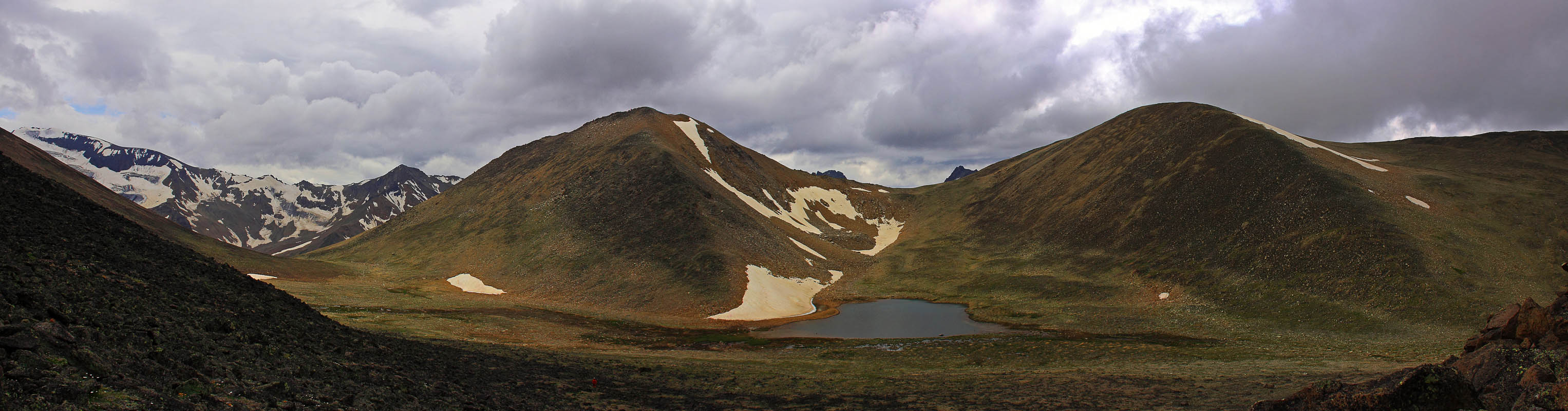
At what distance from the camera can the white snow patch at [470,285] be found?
80625mm

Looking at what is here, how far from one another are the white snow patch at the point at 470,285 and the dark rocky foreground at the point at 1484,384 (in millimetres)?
79084

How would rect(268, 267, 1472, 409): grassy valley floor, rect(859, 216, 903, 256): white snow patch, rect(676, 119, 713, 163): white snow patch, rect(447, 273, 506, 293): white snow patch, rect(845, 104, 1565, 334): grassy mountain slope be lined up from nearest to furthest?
rect(268, 267, 1472, 409): grassy valley floor, rect(845, 104, 1565, 334): grassy mountain slope, rect(447, 273, 506, 293): white snow patch, rect(859, 216, 903, 256): white snow patch, rect(676, 119, 713, 163): white snow patch

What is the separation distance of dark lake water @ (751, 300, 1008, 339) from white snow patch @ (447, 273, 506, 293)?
132 feet

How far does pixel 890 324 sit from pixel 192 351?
54.1 meters

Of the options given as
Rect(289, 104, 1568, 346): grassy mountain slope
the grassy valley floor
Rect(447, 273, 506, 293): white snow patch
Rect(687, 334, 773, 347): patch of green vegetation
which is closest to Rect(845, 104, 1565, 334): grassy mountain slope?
Rect(289, 104, 1568, 346): grassy mountain slope

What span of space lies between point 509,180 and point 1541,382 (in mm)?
133282

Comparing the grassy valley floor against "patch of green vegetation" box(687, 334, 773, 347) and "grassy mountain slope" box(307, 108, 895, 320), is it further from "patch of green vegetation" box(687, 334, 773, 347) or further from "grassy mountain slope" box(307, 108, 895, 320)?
"grassy mountain slope" box(307, 108, 895, 320)

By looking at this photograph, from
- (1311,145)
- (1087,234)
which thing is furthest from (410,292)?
(1311,145)

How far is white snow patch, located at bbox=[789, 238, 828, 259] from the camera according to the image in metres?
101

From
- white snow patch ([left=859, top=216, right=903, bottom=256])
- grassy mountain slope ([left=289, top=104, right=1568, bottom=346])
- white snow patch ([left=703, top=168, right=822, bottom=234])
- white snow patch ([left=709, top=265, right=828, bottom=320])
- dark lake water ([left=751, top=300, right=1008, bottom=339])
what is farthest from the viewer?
white snow patch ([left=859, top=216, right=903, bottom=256])

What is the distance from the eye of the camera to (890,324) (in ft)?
206

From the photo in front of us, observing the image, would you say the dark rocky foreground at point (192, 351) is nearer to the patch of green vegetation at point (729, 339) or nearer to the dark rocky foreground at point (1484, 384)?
the dark rocky foreground at point (1484, 384)

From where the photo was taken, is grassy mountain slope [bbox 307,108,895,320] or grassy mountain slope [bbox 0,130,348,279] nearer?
grassy mountain slope [bbox 0,130,348,279]

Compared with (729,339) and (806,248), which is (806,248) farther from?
(729,339)
